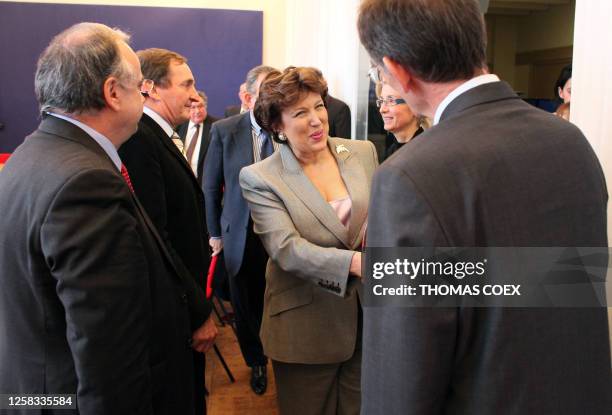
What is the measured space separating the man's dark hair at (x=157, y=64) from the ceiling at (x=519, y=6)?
271 inches

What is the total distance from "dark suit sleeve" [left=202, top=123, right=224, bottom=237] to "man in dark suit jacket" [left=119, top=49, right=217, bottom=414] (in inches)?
39.7

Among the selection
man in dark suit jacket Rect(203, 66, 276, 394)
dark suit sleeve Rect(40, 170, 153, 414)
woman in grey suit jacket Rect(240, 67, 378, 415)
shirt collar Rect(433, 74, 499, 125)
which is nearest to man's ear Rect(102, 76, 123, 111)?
dark suit sleeve Rect(40, 170, 153, 414)

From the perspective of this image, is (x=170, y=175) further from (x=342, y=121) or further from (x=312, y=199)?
(x=342, y=121)

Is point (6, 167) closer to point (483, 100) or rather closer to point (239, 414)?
point (483, 100)

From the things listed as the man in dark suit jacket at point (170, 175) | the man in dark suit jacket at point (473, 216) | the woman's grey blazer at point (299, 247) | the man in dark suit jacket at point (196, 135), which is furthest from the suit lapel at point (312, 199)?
the man in dark suit jacket at point (196, 135)

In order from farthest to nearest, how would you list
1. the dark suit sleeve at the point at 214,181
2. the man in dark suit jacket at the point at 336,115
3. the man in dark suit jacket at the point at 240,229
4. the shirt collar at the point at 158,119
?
1. the man in dark suit jacket at the point at 336,115
2. the dark suit sleeve at the point at 214,181
3. the man in dark suit jacket at the point at 240,229
4. the shirt collar at the point at 158,119

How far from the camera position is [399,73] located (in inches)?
41.5

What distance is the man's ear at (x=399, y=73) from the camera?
104 cm

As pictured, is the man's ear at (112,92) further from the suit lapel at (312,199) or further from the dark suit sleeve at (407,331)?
the dark suit sleeve at (407,331)

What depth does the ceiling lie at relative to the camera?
26.9ft

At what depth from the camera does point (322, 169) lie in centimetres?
223

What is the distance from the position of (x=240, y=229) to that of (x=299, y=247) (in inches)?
50.5

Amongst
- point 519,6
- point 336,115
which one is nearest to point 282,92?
point 336,115

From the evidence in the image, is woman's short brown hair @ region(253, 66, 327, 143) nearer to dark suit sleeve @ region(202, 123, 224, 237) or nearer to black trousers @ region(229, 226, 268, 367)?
black trousers @ region(229, 226, 268, 367)
